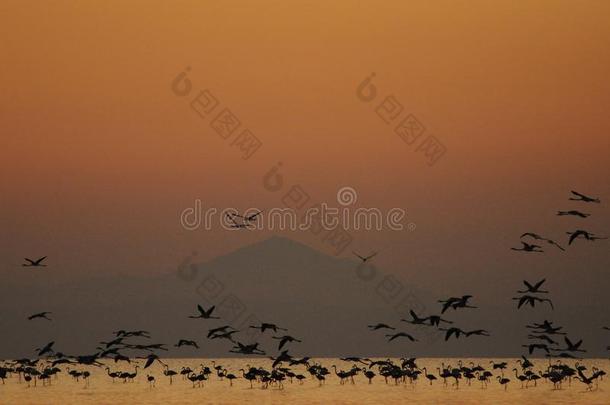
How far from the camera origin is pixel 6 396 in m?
66.1

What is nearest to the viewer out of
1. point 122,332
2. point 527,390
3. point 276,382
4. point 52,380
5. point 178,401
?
point 122,332

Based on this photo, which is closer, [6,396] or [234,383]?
[6,396]

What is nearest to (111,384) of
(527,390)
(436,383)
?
(436,383)

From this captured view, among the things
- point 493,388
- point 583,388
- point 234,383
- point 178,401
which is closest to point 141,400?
point 178,401

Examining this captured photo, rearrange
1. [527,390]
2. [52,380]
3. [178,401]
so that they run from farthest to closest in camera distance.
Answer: [52,380] → [527,390] → [178,401]

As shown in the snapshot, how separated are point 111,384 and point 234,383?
9.62m

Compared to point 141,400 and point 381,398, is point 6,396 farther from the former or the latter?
point 381,398

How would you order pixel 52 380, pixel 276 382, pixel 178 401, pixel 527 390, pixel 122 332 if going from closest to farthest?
pixel 122 332 < pixel 178 401 < pixel 527 390 < pixel 276 382 < pixel 52 380

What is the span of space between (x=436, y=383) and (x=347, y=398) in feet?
66.1

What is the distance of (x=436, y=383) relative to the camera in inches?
3248

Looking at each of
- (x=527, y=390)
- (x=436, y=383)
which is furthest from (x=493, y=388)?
(x=436, y=383)

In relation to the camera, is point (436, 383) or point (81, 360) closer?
point (81, 360)

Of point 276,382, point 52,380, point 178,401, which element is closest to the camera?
point 178,401

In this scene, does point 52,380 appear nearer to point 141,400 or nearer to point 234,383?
point 234,383
